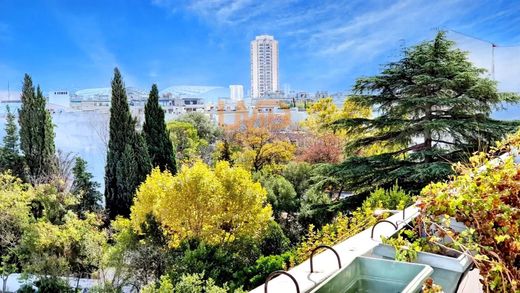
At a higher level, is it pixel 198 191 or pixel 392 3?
pixel 392 3

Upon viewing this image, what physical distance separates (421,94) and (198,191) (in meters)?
4.30

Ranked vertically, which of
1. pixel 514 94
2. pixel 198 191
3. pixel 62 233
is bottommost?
pixel 62 233

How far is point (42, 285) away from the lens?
6324 millimetres

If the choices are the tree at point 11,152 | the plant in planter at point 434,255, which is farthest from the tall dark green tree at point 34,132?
the plant in planter at point 434,255

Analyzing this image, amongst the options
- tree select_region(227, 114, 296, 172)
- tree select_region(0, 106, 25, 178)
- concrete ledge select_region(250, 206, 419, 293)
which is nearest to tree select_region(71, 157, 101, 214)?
tree select_region(0, 106, 25, 178)

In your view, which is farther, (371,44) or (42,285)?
(371,44)

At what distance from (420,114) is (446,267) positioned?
23.0 ft

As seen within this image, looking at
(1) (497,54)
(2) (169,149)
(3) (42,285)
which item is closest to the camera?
(3) (42,285)

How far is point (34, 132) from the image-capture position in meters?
11.2

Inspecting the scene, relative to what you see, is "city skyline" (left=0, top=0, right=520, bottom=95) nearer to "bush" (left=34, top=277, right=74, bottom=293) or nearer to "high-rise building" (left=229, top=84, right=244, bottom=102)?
"high-rise building" (left=229, top=84, right=244, bottom=102)

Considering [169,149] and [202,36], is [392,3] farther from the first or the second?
A: [202,36]

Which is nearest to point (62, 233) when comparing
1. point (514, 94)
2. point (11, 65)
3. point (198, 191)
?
point (198, 191)

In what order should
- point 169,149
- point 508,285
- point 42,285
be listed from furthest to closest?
point 169,149 < point 42,285 < point 508,285

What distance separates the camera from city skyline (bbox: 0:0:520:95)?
1563 cm
